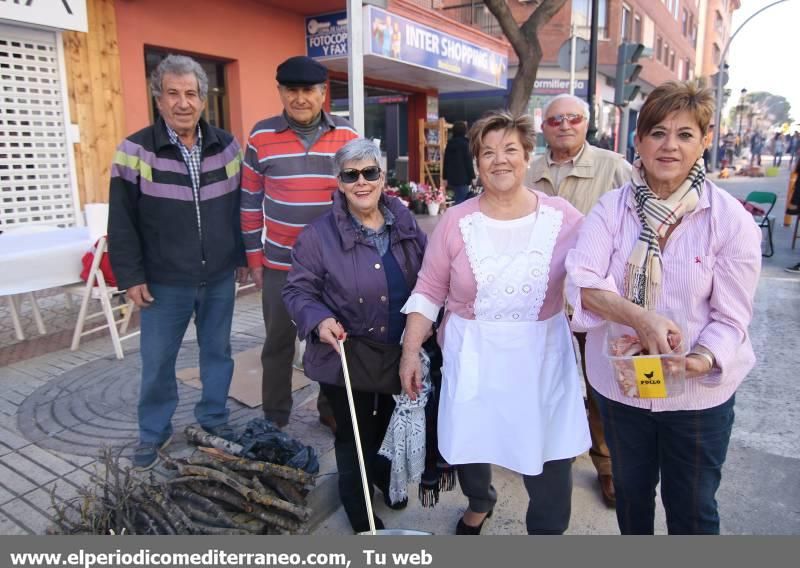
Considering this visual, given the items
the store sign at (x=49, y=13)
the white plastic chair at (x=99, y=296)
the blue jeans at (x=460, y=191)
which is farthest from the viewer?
the blue jeans at (x=460, y=191)

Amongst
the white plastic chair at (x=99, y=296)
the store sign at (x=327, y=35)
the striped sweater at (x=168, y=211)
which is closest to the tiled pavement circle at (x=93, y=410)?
the white plastic chair at (x=99, y=296)

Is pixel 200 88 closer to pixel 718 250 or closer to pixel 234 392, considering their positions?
pixel 234 392

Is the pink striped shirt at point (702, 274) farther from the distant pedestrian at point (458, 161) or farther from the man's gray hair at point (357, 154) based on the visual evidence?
the distant pedestrian at point (458, 161)

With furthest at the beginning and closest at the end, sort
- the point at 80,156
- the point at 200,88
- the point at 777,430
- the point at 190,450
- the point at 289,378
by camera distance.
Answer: the point at 80,156
the point at 777,430
the point at 289,378
the point at 190,450
the point at 200,88

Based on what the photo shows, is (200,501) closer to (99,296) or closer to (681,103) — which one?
(681,103)

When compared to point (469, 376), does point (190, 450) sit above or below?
below

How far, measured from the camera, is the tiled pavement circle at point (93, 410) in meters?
3.51

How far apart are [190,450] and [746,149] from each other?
71.9m

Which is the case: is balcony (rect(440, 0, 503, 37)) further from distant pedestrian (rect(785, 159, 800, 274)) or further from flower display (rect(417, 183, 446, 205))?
distant pedestrian (rect(785, 159, 800, 274))

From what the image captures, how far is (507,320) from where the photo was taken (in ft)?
7.39

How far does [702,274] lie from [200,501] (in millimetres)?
2255

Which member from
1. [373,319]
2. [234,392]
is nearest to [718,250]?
[373,319]

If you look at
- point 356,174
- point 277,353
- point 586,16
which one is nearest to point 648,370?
point 356,174
